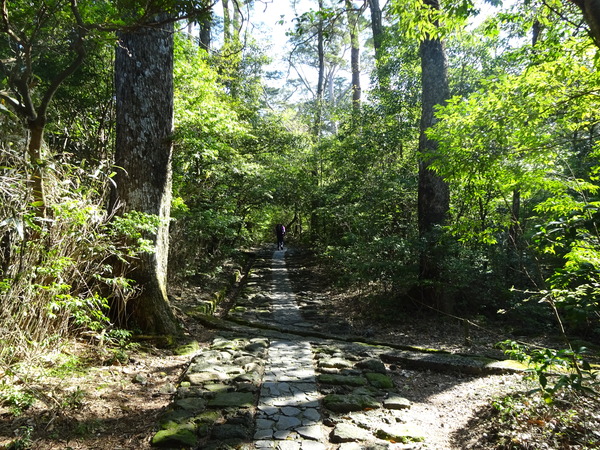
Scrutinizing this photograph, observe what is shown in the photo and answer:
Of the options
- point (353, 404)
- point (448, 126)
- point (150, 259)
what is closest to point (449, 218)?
point (448, 126)

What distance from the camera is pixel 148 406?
11.3 feet

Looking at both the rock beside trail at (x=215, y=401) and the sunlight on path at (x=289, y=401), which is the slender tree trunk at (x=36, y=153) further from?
the sunlight on path at (x=289, y=401)

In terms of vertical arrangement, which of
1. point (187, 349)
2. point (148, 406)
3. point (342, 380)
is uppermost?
point (187, 349)

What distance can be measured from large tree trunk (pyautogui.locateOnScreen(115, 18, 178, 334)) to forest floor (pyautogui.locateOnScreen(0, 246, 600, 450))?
64cm

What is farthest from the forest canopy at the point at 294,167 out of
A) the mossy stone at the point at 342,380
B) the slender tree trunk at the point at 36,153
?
the mossy stone at the point at 342,380

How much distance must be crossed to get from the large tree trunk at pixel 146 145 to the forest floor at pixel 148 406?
2.12 feet

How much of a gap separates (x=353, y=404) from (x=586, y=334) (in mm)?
6119

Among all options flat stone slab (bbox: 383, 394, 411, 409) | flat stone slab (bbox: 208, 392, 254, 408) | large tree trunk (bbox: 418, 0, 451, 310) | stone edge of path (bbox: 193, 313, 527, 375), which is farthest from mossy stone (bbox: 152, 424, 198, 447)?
large tree trunk (bbox: 418, 0, 451, 310)

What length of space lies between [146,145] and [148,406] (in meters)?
3.39

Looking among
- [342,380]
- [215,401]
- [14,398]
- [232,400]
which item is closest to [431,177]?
[342,380]

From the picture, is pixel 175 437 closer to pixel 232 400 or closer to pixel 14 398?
pixel 232 400

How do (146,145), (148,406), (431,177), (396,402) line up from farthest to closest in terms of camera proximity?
(431,177) < (146,145) < (396,402) < (148,406)

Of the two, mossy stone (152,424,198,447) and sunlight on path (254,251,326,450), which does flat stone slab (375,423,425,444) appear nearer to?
sunlight on path (254,251,326,450)

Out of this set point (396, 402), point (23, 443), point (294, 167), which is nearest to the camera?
point (23, 443)
